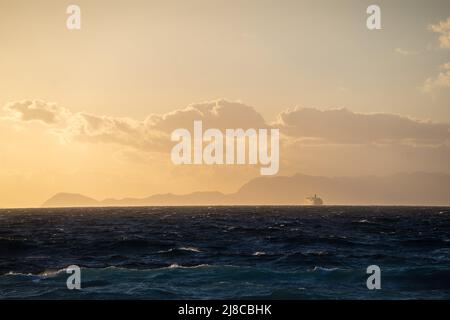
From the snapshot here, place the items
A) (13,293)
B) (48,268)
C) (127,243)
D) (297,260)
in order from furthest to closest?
1. (127,243)
2. (297,260)
3. (48,268)
4. (13,293)

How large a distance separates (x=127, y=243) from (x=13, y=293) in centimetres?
2345

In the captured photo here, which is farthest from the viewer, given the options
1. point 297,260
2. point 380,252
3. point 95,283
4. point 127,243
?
point 127,243

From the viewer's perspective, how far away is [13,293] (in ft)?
74.3
